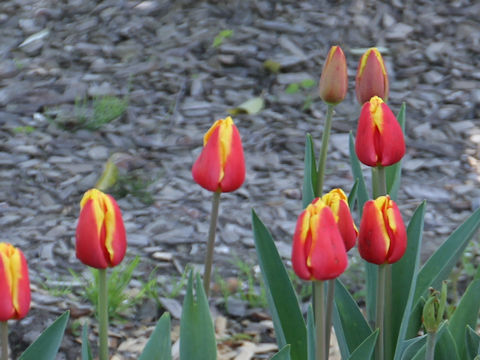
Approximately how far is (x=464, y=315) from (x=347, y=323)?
0.25 meters

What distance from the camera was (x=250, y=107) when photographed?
3.76m

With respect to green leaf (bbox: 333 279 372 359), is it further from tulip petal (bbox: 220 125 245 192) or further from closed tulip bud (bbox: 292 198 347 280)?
closed tulip bud (bbox: 292 198 347 280)

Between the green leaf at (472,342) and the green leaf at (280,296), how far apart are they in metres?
0.32

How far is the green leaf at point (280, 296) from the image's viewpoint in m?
1.68

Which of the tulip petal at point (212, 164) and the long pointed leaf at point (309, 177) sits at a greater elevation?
the tulip petal at point (212, 164)

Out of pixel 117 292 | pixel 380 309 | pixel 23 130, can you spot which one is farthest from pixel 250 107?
pixel 380 309

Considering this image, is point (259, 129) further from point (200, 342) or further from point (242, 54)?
point (200, 342)

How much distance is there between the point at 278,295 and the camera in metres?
1.71

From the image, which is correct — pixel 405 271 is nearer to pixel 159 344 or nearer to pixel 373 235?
pixel 373 235

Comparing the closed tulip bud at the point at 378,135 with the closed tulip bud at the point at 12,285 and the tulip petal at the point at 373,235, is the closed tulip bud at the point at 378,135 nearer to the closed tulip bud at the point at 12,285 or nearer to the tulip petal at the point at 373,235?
the tulip petal at the point at 373,235

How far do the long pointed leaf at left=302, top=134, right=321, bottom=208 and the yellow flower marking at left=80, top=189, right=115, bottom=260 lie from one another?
1.99ft

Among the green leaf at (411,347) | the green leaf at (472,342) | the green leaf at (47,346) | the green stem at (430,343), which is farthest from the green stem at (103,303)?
the green leaf at (472,342)

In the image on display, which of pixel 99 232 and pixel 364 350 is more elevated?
pixel 99 232

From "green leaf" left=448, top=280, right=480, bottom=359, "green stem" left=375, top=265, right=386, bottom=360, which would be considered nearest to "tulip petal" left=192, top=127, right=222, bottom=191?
"green stem" left=375, top=265, right=386, bottom=360
